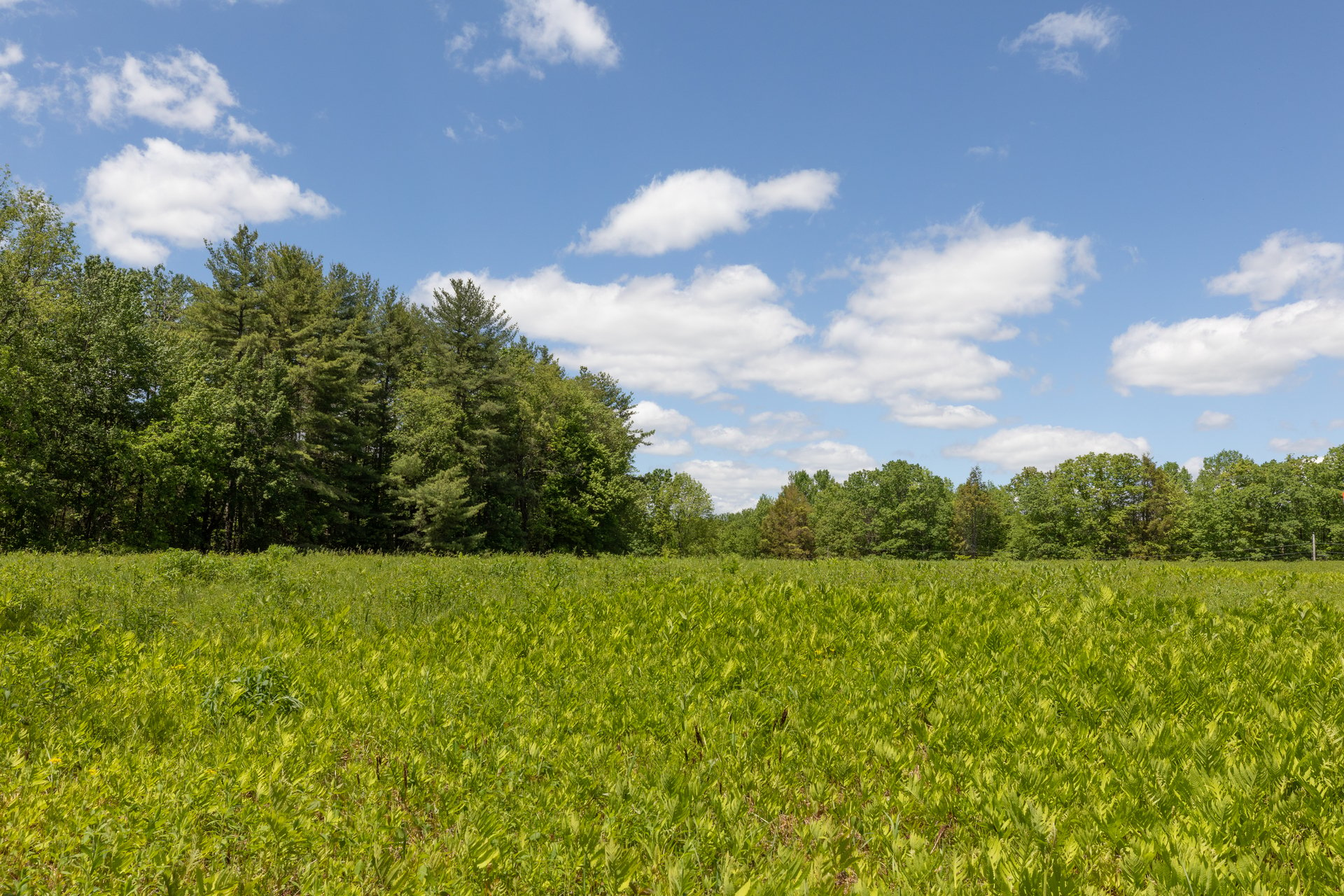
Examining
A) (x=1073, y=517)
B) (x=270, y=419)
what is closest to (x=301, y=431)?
(x=270, y=419)

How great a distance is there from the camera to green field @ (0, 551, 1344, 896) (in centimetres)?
303

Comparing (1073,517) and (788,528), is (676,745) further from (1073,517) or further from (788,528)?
(788,528)

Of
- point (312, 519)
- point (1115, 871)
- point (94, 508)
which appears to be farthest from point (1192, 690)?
point (94, 508)

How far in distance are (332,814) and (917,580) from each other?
29.6 ft

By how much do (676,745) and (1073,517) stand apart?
2599 inches

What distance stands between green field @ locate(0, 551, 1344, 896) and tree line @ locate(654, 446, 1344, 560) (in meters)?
38.0

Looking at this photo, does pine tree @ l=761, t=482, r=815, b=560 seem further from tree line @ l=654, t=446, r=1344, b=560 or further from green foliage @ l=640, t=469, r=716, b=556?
green foliage @ l=640, t=469, r=716, b=556

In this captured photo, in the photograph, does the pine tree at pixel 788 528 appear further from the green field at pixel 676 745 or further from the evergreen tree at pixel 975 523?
the green field at pixel 676 745

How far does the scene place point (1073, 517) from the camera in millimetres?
58500

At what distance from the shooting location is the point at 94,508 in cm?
2919

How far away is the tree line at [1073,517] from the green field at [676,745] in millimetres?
38017

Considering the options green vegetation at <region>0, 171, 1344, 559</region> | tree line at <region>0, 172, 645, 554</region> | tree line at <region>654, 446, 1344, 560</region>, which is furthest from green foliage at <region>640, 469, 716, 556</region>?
tree line at <region>0, 172, 645, 554</region>

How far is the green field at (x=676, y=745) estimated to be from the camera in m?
3.03

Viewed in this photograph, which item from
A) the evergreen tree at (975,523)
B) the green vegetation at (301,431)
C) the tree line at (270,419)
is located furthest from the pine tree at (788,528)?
the tree line at (270,419)
